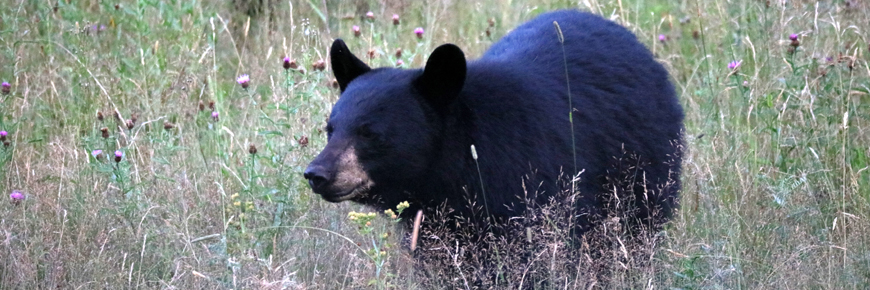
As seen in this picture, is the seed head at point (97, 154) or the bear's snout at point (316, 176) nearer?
the bear's snout at point (316, 176)

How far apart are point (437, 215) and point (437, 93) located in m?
0.52

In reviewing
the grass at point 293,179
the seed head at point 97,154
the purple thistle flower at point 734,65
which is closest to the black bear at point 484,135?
the grass at point 293,179

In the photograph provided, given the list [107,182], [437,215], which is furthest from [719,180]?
[107,182]

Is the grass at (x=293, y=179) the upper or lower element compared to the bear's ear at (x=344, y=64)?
lower

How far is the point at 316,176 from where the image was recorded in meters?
3.36

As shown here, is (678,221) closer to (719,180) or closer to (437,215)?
(719,180)

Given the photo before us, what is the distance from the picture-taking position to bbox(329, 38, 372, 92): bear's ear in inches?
155

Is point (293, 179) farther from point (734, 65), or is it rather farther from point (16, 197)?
point (734, 65)

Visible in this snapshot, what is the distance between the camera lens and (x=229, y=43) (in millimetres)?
7859

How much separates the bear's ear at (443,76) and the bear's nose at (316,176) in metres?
0.60

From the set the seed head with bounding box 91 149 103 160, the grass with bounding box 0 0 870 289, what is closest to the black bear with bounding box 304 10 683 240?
the grass with bounding box 0 0 870 289

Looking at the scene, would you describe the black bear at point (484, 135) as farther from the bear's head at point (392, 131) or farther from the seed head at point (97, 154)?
the seed head at point (97, 154)

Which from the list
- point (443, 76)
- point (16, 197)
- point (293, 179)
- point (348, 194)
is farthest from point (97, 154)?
point (443, 76)

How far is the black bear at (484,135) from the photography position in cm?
359
